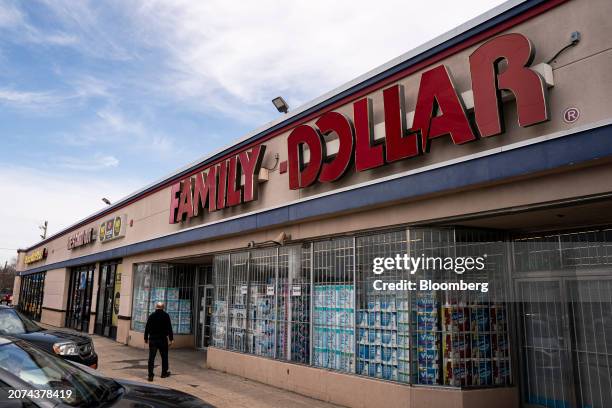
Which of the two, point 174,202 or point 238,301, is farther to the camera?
point 174,202

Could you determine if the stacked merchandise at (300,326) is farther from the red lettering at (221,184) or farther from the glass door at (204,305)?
the glass door at (204,305)

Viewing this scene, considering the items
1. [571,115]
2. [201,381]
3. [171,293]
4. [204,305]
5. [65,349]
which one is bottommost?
[201,381]

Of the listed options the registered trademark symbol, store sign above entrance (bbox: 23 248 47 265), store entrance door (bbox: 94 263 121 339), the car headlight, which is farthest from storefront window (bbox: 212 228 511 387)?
store sign above entrance (bbox: 23 248 47 265)

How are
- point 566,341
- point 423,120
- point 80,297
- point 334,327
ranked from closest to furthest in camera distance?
1. point 566,341
2. point 423,120
3. point 334,327
4. point 80,297

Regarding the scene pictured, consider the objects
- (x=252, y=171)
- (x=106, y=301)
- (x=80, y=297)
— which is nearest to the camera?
(x=252, y=171)

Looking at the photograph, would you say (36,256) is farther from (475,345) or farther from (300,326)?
(475,345)

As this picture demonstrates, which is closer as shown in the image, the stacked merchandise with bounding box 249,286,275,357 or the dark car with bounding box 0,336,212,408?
the dark car with bounding box 0,336,212,408

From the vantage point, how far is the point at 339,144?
928 cm

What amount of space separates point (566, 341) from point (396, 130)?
4.28 m

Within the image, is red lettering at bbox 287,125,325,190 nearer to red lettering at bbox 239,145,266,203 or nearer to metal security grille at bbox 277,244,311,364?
red lettering at bbox 239,145,266,203

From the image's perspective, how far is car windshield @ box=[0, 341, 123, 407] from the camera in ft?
13.4

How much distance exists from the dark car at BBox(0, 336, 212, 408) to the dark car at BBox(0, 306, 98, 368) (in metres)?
4.43

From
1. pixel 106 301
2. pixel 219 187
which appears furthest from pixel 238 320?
pixel 106 301

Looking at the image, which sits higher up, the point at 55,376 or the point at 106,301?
the point at 106,301
